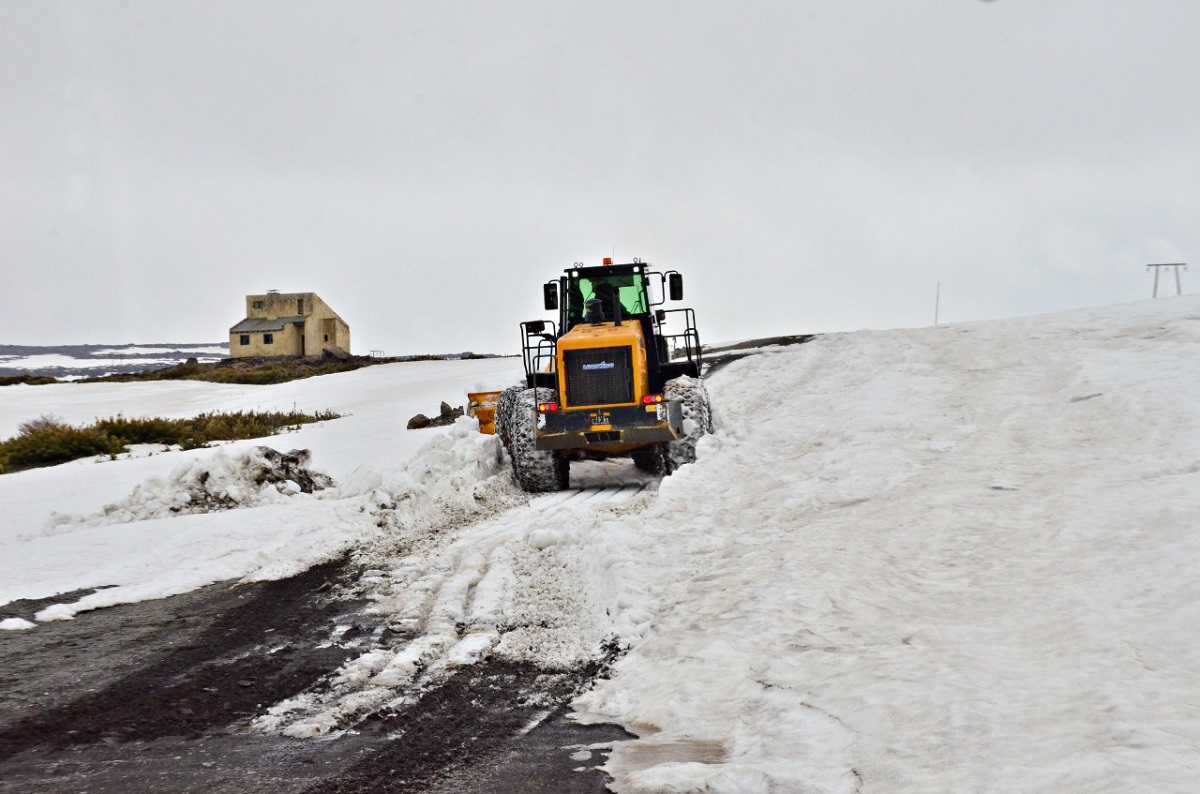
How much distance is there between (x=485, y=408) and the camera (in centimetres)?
1717

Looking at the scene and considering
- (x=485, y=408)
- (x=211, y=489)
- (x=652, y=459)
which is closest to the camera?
(x=211, y=489)

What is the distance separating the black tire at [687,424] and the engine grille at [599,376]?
616 millimetres

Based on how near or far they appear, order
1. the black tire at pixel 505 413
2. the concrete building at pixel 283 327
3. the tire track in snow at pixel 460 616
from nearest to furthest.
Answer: the tire track in snow at pixel 460 616
the black tire at pixel 505 413
the concrete building at pixel 283 327

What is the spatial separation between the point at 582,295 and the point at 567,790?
10788 millimetres

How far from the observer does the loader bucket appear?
1675 cm

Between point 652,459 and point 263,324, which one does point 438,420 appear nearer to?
point 652,459

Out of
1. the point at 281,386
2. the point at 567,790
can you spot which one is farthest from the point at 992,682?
the point at 281,386

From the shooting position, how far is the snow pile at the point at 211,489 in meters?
11.8

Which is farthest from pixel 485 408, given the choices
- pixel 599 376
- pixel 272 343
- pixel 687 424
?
pixel 272 343

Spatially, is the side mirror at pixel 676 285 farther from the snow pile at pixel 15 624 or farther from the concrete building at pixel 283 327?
the concrete building at pixel 283 327

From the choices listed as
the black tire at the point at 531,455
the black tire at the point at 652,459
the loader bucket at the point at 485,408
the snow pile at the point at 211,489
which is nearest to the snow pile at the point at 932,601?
the black tire at the point at 652,459

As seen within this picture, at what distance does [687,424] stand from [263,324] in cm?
5504

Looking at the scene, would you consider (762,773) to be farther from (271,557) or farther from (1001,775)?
(271,557)

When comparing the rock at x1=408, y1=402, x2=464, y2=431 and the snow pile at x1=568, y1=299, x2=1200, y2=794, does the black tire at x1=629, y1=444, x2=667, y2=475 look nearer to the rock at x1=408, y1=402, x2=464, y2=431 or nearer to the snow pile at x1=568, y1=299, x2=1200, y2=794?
the snow pile at x1=568, y1=299, x2=1200, y2=794
